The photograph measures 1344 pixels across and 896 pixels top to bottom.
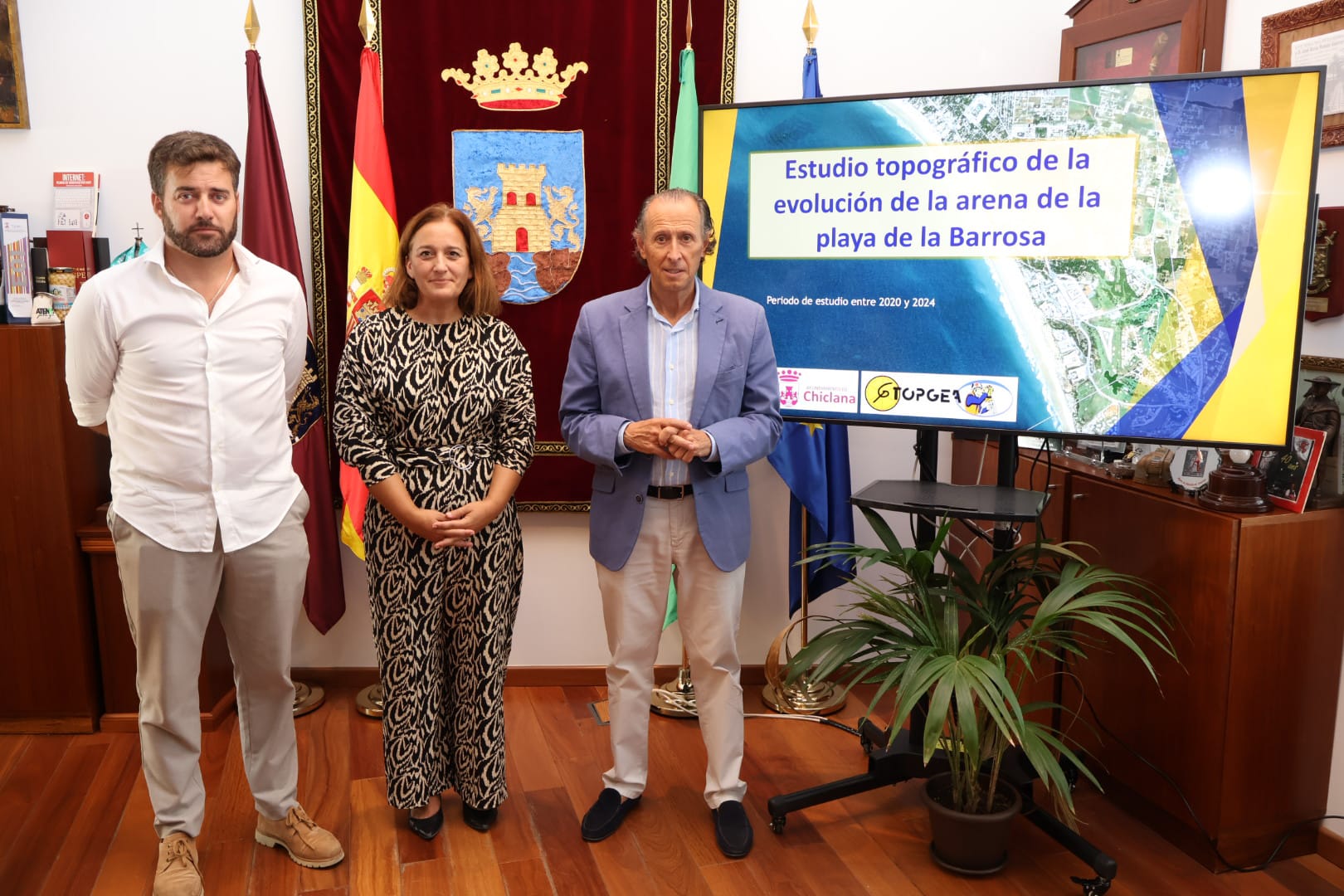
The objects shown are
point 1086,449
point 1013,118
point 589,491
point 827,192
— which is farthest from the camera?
point 589,491

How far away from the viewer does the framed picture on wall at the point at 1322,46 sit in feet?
7.78

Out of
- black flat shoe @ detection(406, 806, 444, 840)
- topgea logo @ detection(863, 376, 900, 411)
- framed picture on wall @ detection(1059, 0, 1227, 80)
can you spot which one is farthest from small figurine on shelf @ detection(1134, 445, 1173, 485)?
black flat shoe @ detection(406, 806, 444, 840)

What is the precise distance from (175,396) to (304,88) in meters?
1.51

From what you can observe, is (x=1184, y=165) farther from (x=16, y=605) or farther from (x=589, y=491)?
(x=16, y=605)

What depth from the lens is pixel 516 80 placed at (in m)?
3.22

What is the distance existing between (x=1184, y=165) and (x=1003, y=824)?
5.00 ft

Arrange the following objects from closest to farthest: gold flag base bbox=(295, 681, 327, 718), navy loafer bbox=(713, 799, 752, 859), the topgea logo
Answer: navy loafer bbox=(713, 799, 752, 859) < the topgea logo < gold flag base bbox=(295, 681, 327, 718)

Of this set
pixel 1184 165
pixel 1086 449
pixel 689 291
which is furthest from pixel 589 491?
pixel 1184 165

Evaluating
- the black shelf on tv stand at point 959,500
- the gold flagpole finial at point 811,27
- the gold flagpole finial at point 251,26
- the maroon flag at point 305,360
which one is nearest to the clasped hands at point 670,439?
the black shelf on tv stand at point 959,500

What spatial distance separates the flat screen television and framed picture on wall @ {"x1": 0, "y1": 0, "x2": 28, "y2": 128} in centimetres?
212

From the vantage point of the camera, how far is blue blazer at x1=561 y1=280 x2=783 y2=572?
7.81 ft

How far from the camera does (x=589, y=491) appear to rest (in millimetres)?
3461

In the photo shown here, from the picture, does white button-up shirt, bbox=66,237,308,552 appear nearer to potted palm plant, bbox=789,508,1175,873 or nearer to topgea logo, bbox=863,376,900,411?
potted palm plant, bbox=789,508,1175,873

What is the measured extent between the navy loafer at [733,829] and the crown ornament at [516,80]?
2161 mm
